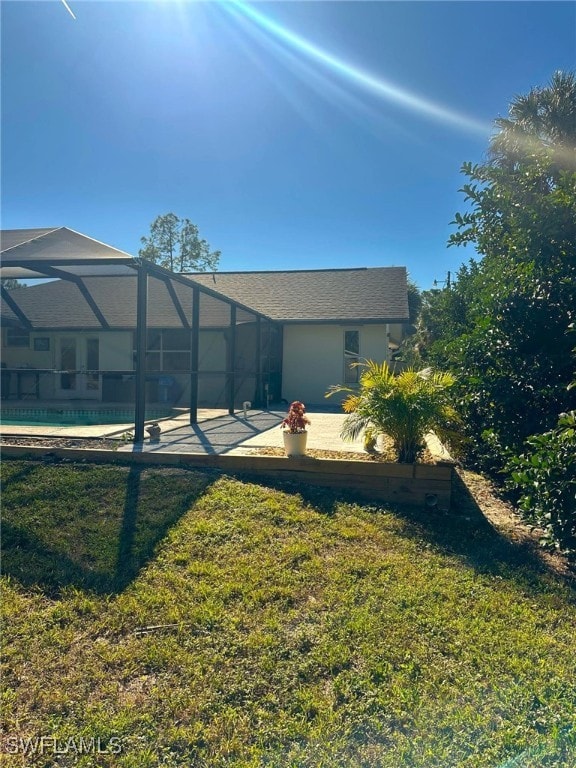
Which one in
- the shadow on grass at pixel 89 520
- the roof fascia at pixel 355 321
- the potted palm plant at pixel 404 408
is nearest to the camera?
the shadow on grass at pixel 89 520

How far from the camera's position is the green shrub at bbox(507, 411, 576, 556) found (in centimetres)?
310

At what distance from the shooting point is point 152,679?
7.54 feet

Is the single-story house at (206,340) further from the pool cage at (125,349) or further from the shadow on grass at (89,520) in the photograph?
the shadow on grass at (89,520)

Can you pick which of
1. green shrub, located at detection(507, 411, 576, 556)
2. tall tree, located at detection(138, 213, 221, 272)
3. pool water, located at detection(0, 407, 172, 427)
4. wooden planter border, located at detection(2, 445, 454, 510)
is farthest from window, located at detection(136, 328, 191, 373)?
tall tree, located at detection(138, 213, 221, 272)

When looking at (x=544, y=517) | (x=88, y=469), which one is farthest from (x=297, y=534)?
(x=88, y=469)

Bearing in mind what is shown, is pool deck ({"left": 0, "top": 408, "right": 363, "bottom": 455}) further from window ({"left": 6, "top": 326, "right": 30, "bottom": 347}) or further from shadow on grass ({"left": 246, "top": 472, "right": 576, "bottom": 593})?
window ({"left": 6, "top": 326, "right": 30, "bottom": 347})

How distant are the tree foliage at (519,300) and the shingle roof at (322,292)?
861cm

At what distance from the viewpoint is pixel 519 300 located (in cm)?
479

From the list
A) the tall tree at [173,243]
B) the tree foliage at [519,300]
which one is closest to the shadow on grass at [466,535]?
the tree foliage at [519,300]

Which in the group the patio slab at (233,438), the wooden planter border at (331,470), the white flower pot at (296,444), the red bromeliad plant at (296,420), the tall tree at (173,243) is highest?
the tall tree at (173,243)

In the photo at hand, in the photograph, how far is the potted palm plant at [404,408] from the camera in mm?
5008

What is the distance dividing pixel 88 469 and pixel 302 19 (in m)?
6.61

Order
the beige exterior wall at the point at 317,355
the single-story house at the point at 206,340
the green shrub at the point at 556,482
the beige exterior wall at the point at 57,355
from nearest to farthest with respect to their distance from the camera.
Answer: the green shrub at the point at 556,482, the single-story house at the point at 206,340, the beige exterior wall at the point at 317,355, the beige exterior wall at the point at 57,355

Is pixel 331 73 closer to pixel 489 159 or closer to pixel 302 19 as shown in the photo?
pixel 302 19
